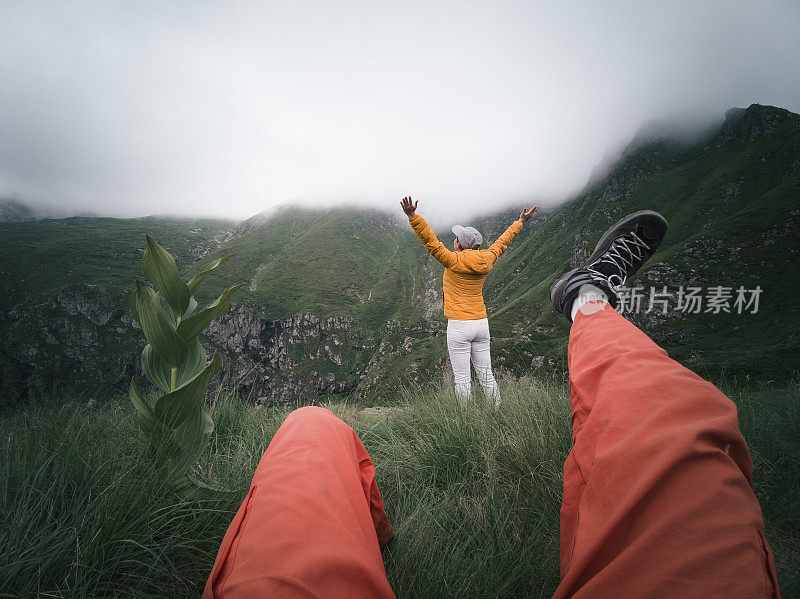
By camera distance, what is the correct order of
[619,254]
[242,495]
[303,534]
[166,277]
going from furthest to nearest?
[619,254], [166,277], [242,495], [303,534]

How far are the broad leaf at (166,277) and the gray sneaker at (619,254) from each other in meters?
2.97

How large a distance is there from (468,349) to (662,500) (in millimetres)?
3430

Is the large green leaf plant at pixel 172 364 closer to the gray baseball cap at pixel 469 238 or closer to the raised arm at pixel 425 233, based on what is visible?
the raised arm at pixel 425 233

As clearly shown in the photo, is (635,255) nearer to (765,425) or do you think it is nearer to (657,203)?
(765,425)

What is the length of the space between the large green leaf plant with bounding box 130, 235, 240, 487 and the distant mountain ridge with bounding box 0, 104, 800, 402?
42.0m

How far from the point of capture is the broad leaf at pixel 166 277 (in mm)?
1830

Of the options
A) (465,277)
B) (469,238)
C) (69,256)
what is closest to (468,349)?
(465,277)

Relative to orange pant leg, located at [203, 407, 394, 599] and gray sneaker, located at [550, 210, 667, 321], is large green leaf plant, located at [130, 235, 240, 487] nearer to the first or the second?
orange pant leg, located at [203, 407, 394, 599]

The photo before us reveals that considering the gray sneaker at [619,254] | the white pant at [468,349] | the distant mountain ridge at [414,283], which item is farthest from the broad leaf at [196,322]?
the distant mountain ridge at [414,283]

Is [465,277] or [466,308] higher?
[465,277]

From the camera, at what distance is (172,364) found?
189 centimetres

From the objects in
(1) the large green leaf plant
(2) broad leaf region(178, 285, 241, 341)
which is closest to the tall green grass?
(1) the large green leaf plant

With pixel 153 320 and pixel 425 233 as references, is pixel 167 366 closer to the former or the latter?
pixel 153 320

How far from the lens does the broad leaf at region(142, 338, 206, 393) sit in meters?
1.92
